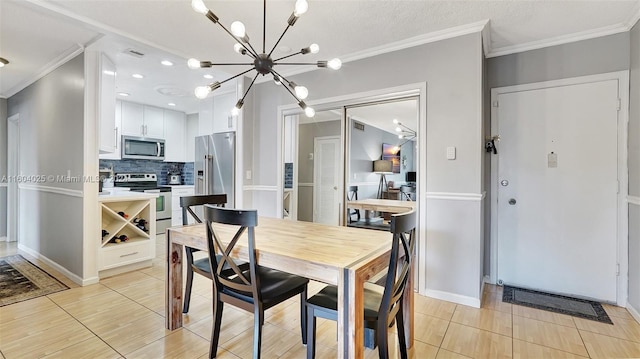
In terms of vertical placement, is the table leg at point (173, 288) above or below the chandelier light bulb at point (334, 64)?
below

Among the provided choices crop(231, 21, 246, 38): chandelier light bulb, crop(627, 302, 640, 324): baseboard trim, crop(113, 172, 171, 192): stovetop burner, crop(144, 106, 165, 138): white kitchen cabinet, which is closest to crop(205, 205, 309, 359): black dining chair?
crop(231, 21, 246, 38): chandelier light bulb

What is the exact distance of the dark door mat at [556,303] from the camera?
2.41 metres

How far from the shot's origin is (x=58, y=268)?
10.9 ft

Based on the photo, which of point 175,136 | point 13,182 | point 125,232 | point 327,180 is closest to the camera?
point 125,232

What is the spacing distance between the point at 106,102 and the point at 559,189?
15.1 feet

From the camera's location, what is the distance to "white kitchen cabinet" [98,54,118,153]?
9.97 ft

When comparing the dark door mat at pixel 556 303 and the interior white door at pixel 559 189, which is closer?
the dark door mat at pixel 556 303

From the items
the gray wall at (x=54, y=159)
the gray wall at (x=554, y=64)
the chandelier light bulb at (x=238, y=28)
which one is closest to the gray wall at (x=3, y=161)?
the gray wall at (x=54, y=159)

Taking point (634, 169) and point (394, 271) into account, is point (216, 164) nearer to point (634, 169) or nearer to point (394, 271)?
point (394, 271)

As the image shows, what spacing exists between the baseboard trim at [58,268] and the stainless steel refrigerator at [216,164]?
1.71 meters

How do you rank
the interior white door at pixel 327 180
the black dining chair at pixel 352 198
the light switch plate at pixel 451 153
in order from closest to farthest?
the light switch plate at pixel 451 153 → the black dining chair at pixel 352 198 → the interior white door at pixel 327 180

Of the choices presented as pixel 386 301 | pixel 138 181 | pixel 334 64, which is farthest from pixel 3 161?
pixel 386 301

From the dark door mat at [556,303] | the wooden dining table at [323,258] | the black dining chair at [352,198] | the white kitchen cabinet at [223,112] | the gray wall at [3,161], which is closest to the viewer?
the wooden dining table at [323,258]

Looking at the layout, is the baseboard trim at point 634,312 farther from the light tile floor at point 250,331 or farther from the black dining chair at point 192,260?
the black dining chair at point 192,260
